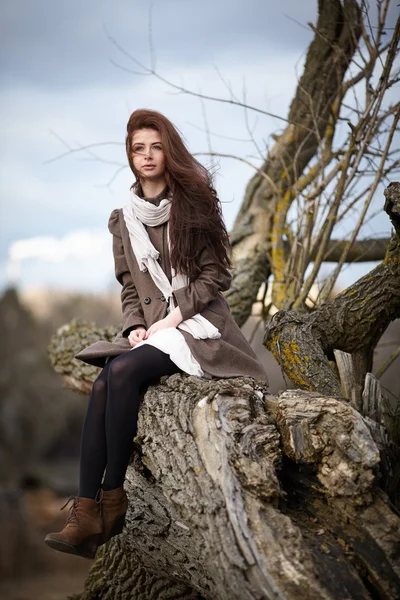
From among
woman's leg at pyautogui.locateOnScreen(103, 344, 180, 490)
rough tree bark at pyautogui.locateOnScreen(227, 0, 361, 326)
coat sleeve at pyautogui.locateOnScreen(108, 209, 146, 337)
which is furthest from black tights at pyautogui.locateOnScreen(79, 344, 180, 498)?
rough tree bark at pyautogui.locateOnScreen(227, 0, 361, 326)

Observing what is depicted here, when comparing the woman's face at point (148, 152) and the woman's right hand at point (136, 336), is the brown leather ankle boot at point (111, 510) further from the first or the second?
the woman's face at point (148, 152)

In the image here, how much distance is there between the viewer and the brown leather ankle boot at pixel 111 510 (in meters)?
2.50

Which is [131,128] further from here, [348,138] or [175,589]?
[175,589]

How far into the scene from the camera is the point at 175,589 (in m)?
2.85

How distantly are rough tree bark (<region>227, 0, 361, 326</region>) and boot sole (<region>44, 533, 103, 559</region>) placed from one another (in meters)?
2.75

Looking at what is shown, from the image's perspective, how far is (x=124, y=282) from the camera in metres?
3.22

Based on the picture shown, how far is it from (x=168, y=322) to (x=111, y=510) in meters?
0.86

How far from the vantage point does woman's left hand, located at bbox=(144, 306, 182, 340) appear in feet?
9.37

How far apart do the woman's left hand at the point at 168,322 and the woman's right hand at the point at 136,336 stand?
0.06 m

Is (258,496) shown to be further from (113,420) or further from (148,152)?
(148,152)

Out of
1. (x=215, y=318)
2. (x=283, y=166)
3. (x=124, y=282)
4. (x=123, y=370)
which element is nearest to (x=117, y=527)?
(x=123, y=370)

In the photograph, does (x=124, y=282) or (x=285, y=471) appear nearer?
(x=285, y=471)

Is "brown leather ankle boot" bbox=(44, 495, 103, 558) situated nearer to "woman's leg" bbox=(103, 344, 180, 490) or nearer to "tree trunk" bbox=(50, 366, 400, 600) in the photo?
"woman's leg" bbox=(103, 344, 180, 490)

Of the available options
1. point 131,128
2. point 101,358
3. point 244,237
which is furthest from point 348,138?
point 101,358
